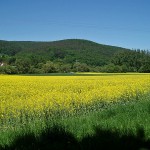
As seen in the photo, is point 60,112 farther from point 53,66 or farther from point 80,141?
point 53,66

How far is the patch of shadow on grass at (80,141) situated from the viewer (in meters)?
6.19

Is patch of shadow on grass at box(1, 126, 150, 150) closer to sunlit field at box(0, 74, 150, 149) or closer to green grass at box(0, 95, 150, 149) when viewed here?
green grass at box(0, 95, 150, 149)

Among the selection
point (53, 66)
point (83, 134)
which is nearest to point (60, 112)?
point (83, 134)

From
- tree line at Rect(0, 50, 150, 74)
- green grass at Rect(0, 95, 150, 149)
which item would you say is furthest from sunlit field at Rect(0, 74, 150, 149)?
tree line at Rect(0, 50, 150, 74)

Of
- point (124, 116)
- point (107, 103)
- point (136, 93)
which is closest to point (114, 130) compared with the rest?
point (124, 116)

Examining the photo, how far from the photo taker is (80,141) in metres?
6.56

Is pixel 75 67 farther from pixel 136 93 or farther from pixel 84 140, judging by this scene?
pixel 84 140

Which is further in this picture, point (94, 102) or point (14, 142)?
point (94, 102)

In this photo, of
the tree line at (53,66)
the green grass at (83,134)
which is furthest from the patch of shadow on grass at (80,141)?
the tree line at (53,66)

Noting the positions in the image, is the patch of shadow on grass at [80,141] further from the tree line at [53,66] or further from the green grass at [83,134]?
the tree line at [53,66]

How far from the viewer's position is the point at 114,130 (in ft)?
24.0


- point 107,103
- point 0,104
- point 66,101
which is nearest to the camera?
point 0,104

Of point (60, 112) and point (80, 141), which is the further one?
point (60, 112)

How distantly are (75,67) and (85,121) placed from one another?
78179 millimetres
